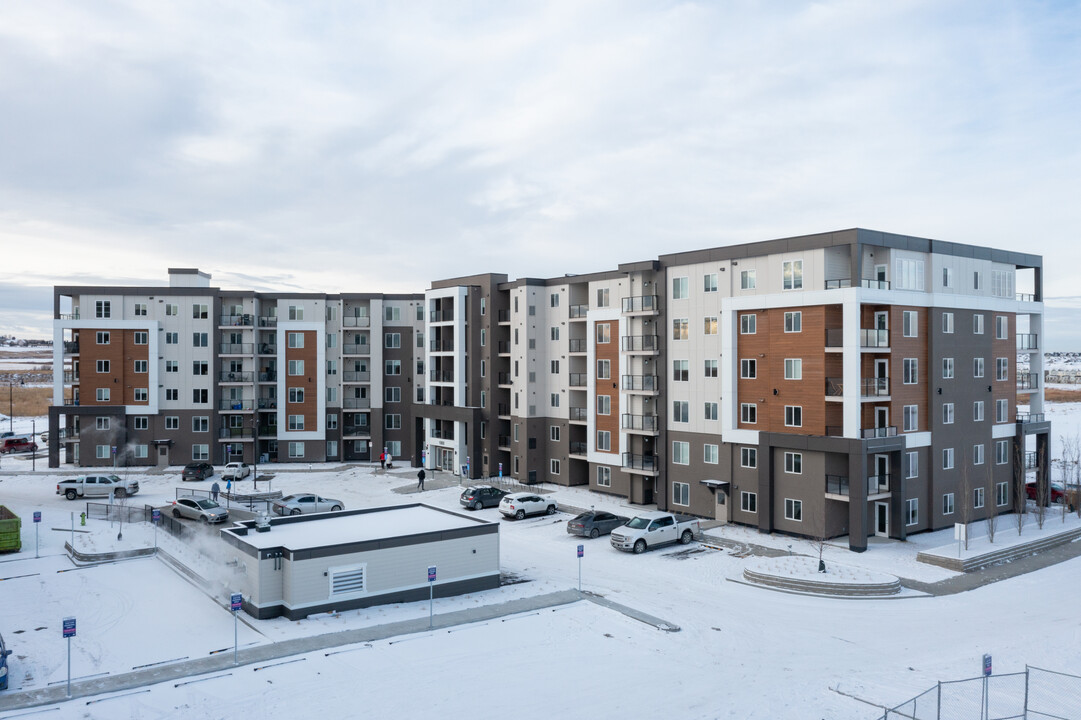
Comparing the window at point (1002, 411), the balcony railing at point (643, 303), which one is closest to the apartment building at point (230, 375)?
the balcony railing at point (643, 303)

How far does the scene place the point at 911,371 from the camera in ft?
133

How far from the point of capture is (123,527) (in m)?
43.2

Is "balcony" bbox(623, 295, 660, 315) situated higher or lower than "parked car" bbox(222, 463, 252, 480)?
higher

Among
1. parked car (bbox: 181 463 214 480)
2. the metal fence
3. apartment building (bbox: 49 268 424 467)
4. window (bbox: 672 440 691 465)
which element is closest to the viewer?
the metal fence

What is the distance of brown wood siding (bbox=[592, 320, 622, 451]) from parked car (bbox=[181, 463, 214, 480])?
1239 inches

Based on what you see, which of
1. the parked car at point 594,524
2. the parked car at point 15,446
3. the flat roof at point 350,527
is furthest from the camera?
the parked car at point 15,446

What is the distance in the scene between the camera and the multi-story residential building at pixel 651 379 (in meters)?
39.4

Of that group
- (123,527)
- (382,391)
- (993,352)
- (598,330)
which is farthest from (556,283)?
(123,527)

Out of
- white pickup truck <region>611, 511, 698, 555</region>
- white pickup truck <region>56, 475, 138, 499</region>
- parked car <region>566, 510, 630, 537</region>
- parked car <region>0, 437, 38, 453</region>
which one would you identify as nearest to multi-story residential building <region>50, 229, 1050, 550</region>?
white pickup truck <region>611, 511, 698, 555</region>

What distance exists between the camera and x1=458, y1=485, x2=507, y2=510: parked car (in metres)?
49.2

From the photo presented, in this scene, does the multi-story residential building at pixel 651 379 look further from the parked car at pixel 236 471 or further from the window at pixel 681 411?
the parked car at pixel 236 471

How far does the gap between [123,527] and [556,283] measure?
33131 millimetres

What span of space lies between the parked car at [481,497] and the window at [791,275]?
73.2ft

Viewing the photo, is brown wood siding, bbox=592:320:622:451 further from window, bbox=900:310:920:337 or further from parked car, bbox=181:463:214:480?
parked car, bbox=181:463:214:480
